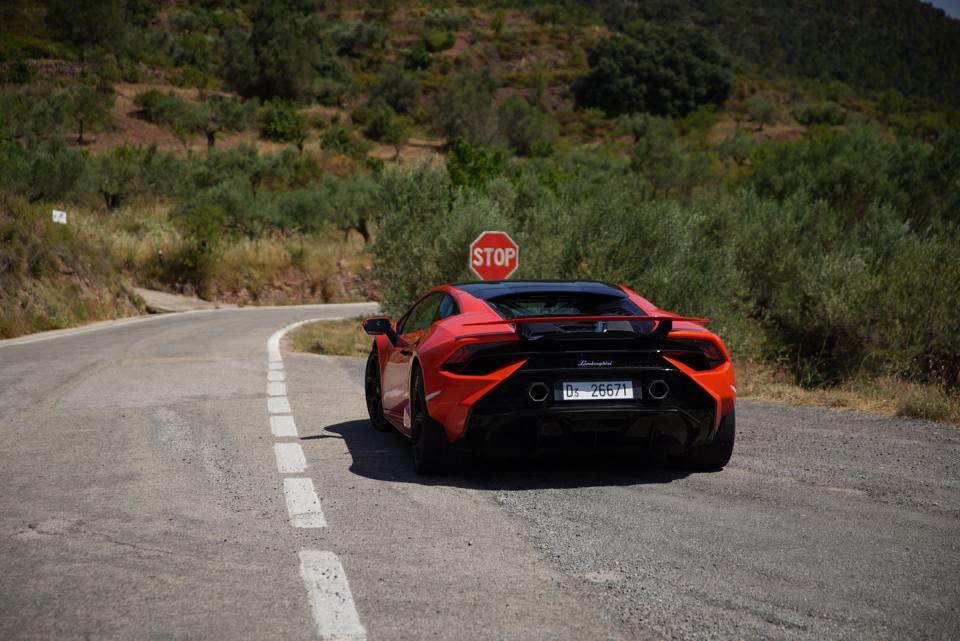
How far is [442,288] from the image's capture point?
841 centimetres

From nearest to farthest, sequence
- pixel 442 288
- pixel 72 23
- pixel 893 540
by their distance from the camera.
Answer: pixel 893 540
pixel 442 288
pixel 72 23

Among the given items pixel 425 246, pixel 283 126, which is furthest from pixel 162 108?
pixel 425 246

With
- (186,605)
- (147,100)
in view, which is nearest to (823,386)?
(186,605)

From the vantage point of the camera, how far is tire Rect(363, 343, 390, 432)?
30.7 feet

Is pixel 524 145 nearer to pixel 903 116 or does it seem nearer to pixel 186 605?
pixel 903 116

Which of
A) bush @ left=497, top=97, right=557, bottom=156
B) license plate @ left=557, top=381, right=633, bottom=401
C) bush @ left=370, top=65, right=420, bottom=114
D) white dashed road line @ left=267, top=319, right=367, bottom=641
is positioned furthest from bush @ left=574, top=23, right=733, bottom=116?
license plate @ left=557, top=381, right=633, bottom=401

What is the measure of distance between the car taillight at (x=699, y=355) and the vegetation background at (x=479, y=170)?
406cm

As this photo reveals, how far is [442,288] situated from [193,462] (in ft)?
7.43

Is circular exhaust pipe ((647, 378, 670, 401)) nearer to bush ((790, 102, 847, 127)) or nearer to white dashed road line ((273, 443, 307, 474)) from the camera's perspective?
white dashed road line ((273, 443, 307, 474))

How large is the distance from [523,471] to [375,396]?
241 centimetres

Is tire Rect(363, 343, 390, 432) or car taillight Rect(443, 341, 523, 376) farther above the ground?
car taillight Rect(443, 341, 523, 376)

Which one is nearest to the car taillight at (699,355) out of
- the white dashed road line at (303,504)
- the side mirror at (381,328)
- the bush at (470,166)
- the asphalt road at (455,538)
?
the asphalt road at (455,538)

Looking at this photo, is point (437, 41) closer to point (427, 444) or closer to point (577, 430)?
point (427, 444)

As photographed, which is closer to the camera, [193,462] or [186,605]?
[186,605]
